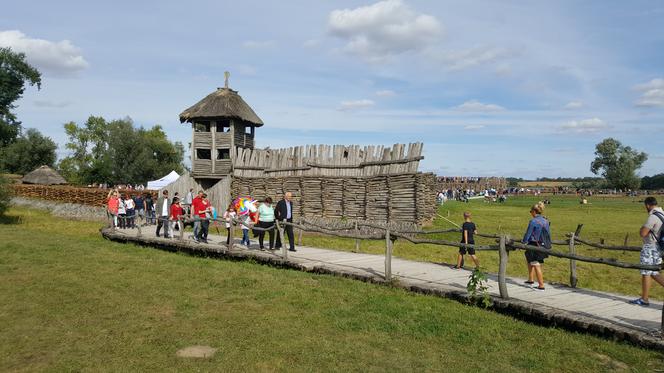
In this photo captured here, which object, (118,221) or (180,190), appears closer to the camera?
(118,221)

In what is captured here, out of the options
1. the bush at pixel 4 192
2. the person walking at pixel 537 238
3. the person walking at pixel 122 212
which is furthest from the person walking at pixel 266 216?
the bush at pixel 4 192

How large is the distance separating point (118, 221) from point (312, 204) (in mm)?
8996

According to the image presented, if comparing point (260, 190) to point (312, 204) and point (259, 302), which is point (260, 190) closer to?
point (312, 204)

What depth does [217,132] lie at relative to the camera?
27375 millimetres

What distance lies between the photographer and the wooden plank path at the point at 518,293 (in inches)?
287

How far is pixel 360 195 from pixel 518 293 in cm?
1262

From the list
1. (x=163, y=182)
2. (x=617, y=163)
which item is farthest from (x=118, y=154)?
(x=617, y=163)

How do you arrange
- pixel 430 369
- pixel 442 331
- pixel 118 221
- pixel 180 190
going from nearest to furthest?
pixel 430 369, pixel 442 331, pixel 118 221, pixel 180 190

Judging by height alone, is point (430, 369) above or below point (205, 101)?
below

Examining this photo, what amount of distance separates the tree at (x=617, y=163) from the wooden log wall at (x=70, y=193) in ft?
306

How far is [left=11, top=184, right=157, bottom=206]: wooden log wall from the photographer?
3172cm

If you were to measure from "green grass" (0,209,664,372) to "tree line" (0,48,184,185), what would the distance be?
54.9 metres

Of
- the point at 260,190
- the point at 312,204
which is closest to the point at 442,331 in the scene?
the point at 312,204

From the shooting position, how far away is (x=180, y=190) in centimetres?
2753
